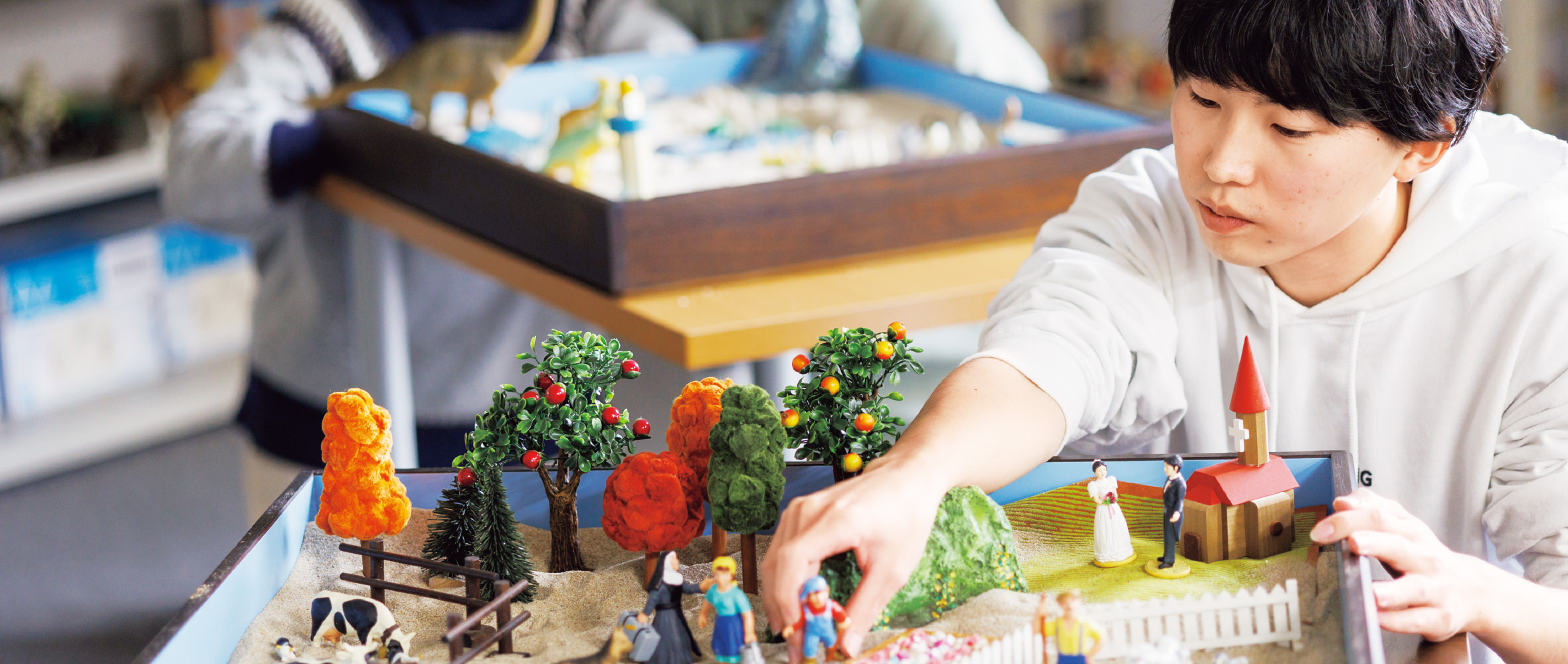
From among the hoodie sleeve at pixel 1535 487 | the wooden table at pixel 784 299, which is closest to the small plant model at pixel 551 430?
the wooden table at pixel 784 299

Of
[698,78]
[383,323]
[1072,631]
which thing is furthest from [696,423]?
[698,78]

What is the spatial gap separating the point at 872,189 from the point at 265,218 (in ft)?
3.24

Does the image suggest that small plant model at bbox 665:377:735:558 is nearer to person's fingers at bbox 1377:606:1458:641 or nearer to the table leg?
person's fingers at bbox 1377:606:1458:641

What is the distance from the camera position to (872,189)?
1.45 m

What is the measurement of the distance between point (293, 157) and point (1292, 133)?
1435 mm

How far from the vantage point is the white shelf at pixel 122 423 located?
278 centimetres

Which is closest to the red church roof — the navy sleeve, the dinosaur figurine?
the dinosaur figurine

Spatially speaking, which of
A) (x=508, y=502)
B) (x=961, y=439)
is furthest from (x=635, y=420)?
(x=961, y=439)

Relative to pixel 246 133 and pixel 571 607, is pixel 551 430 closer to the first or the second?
pixel 571 607

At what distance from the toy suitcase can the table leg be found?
1.15m

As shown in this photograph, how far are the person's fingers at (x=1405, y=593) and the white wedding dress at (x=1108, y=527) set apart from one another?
0.44 ft

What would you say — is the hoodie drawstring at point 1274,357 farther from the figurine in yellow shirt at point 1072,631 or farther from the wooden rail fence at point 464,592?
the wooden rail fence at point 464,592

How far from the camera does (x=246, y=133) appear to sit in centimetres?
190

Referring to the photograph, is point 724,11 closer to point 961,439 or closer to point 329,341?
point 329,341
